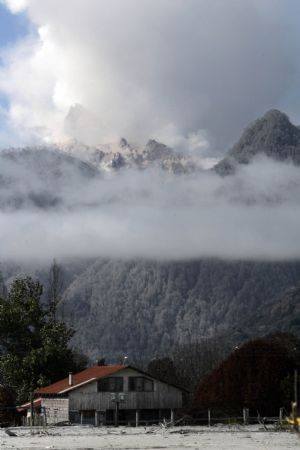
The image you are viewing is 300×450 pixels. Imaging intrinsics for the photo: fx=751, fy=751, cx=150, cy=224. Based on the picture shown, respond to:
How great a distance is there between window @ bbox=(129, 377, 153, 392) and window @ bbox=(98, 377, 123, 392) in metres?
1.30

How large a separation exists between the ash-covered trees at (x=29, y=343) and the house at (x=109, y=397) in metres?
8.21

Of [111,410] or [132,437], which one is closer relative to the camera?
[132,437]

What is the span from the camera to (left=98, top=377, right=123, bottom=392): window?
85.5 meters

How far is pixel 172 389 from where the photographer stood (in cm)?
8919

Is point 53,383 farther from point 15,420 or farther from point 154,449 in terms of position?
point 154,449

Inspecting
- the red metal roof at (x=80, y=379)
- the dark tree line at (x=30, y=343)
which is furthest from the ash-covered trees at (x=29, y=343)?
the red metal roof at (x=80, y=379)

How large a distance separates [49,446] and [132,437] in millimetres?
9248

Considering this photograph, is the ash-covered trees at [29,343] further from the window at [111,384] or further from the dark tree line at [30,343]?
the window at [111,384]

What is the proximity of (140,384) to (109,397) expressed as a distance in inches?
176

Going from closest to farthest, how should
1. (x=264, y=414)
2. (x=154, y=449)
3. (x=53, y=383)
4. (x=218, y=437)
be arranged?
(x=154, y=449) < (x=218, y=437) < (x=264, y=414) < (x=53, y=383)

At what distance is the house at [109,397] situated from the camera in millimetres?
83625

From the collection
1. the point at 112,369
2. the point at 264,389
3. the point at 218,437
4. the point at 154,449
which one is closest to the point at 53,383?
the point at 112,369

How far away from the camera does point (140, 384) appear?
87500 mm

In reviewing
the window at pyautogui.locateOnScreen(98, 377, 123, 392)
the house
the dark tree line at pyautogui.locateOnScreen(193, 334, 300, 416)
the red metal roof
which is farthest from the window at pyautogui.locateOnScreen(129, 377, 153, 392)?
the dark tree line at pyautogui.locateOnScreen(193, 334, 300, 416)
